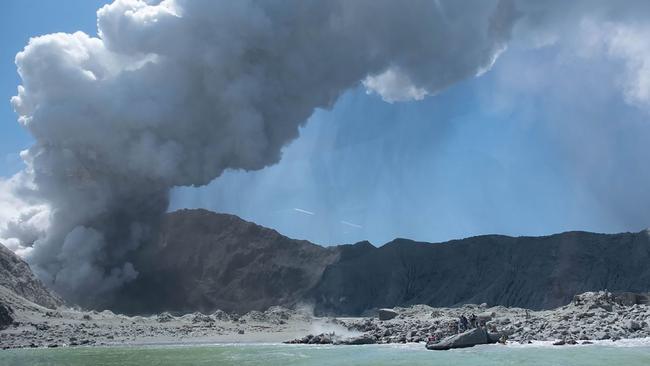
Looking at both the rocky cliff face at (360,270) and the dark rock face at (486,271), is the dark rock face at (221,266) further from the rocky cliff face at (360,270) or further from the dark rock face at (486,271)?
→ the dark rock face at (486,271)

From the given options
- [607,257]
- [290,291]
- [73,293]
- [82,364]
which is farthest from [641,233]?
[82,364]

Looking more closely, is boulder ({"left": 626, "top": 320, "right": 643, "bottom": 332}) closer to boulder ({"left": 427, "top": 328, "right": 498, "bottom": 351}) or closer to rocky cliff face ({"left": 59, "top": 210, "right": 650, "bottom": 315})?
boulder ({"left": 427, "top": 328, "right": 498, "bottom": 351})

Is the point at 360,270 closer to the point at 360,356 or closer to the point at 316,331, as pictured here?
the point at 316,331

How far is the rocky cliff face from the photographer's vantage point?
114625mm

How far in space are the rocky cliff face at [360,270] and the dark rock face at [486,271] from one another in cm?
20

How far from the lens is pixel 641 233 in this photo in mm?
120375

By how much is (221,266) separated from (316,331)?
232 feet

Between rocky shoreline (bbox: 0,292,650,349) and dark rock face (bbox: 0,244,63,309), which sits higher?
dark rock face (bbox: 0,244,63,309)

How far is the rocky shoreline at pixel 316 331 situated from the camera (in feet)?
144

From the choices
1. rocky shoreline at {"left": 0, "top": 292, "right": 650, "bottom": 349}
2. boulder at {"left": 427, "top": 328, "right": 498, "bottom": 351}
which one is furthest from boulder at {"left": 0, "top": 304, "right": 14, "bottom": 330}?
boulder at {"left": 427, "top": 328, "right": 498, "bottom": 351}

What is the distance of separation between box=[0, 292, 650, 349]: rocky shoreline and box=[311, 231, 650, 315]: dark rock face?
30967 millimetres

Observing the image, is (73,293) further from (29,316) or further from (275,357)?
(275,357)

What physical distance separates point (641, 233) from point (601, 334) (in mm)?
89164

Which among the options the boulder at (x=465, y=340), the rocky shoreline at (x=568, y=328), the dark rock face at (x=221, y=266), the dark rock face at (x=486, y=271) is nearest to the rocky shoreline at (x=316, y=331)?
the rocky shoreline at (x=568, y=328)
